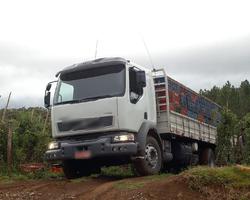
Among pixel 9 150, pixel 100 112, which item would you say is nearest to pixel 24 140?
pixel 9 150

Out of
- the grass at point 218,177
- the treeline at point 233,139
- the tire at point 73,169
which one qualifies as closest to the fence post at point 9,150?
the tire at point 73,169

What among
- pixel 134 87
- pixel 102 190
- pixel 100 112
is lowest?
pixel 102 190

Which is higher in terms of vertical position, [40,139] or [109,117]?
[109,117]

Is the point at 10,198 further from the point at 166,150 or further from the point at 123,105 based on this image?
the point at 166,150

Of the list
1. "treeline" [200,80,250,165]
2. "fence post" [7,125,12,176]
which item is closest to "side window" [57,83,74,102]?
"fence post" [7,125,12,176]

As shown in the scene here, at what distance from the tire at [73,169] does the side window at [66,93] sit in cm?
159

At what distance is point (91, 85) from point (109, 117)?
998 mm

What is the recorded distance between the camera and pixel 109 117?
1112cm

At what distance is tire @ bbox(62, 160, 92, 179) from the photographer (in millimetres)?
12359

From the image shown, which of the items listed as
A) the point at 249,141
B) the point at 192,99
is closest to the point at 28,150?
the point at 192,99

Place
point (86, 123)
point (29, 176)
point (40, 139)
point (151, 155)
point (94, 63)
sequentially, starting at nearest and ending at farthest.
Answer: point (86, 123) < point (94, 63) < point (151, 155) < point (29, 176) < point (40, 139)

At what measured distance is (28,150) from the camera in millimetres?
15148

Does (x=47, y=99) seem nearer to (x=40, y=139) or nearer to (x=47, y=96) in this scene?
(x=47, y=96)

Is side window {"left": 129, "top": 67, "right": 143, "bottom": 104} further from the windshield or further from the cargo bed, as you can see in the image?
the cargo bed
